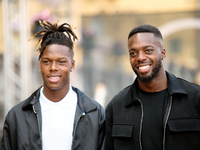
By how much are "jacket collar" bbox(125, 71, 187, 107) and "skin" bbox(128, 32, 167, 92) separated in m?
0.05

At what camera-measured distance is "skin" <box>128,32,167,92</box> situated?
94.4 inches

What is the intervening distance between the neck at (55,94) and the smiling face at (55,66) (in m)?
0.05

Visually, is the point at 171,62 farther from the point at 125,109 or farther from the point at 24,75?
the point at 125,109

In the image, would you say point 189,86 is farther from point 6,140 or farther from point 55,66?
point 6,140

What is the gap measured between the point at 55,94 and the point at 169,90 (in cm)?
97

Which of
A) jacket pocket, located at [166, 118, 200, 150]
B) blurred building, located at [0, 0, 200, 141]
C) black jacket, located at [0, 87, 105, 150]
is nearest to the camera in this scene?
jacket pocket, located at [166, 118, 200, 150]

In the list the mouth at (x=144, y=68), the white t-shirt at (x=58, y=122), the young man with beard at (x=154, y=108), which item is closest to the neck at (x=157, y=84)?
the young man with beard at (x=154, y=108)

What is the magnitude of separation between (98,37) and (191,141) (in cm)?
529

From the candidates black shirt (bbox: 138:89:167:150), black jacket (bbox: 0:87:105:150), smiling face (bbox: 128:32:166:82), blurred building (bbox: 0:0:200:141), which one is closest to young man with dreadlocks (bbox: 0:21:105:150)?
black jacket (bbox: 0:87:105:150)

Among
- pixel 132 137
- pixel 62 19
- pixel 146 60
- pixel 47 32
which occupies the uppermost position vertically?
pixel 62 19

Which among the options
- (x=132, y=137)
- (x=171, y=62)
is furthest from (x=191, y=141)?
(x=171, y=62)

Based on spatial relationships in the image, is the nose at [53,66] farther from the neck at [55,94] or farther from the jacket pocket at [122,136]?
the jacket pocket at [122,136]

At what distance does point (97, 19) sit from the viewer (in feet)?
24.2

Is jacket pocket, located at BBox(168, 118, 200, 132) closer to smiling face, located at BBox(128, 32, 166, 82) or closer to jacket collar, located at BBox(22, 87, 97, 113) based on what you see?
smiling face, located at BBox(128, 32, 166, 82)
